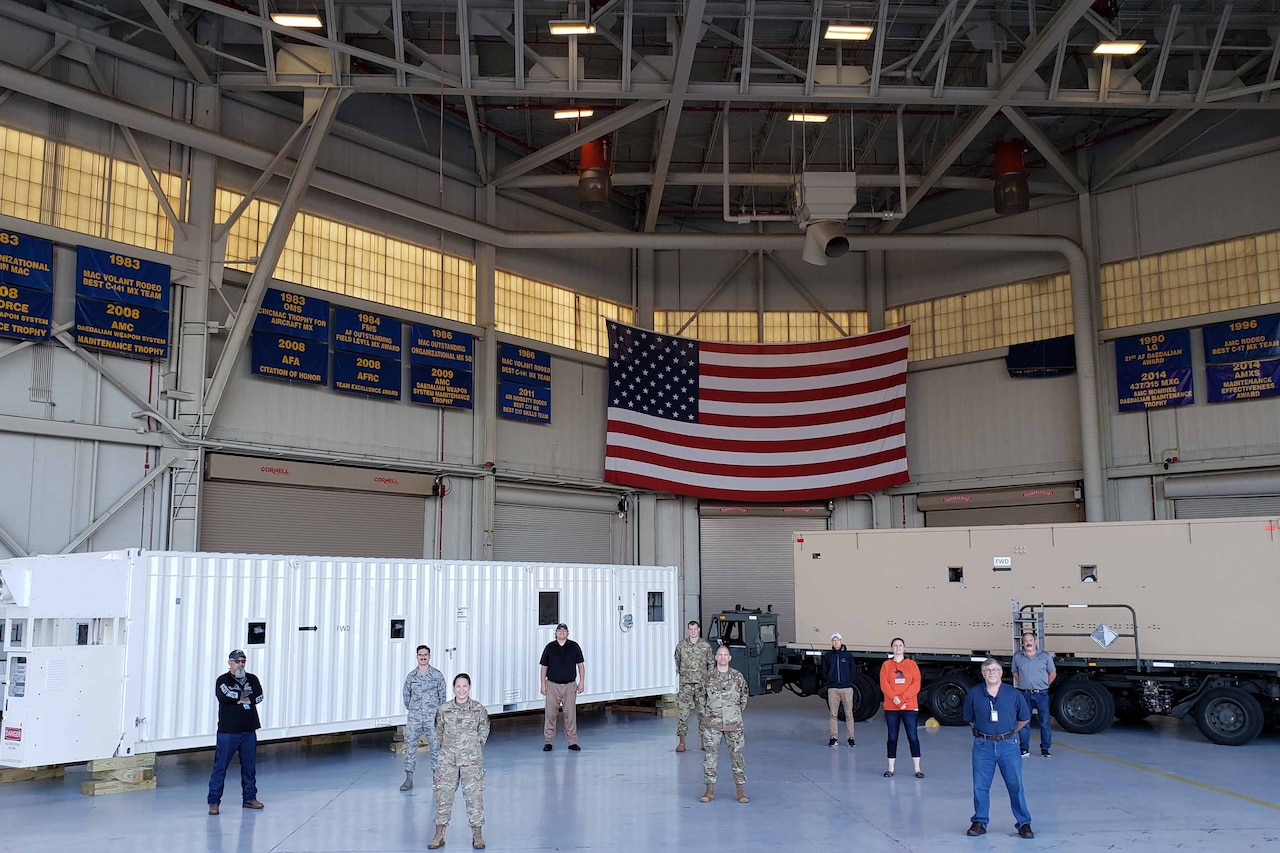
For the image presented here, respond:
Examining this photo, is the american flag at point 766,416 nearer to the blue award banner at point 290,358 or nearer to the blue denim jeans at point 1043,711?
the blue award banner at point 290,358

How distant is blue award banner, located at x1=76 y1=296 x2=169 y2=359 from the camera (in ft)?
57.5

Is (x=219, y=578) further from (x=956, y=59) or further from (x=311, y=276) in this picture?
(x=956, y=59)

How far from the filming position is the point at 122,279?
18031mm

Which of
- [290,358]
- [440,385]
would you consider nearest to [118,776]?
[290,358]

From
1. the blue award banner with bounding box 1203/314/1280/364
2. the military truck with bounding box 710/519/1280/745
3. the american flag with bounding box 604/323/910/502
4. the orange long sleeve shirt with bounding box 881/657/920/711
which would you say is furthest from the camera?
the american flag with bounding box 604/323/910/502

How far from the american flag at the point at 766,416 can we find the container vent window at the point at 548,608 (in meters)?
8.96

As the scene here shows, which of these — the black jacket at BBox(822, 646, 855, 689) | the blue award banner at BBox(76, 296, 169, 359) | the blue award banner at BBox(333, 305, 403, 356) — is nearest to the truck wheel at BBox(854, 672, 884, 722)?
the black jacket at BBox(822, 646, 855, 689)

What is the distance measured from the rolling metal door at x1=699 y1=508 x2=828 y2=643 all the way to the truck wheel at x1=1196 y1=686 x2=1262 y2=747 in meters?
12.0

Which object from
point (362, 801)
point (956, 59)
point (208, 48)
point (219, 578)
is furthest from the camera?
point (956, 59)

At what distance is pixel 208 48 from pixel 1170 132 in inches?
808

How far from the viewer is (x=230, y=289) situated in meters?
19.9

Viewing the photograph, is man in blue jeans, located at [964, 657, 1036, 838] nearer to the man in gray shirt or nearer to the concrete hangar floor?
the concrete hangar floor

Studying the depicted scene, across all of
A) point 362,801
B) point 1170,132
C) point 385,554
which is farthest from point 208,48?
point 1170,132

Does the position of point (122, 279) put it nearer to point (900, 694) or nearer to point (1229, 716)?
point (900, 694)
